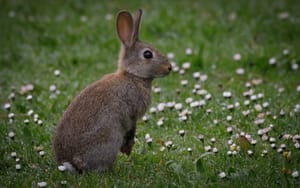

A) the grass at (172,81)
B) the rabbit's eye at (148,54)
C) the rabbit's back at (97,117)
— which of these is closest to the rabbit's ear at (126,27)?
the rabbit's eye at (148,54)

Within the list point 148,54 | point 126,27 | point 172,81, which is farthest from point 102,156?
point 172,81

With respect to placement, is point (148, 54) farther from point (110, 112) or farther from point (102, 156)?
point (102, 156)

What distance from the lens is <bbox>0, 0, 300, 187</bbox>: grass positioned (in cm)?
667

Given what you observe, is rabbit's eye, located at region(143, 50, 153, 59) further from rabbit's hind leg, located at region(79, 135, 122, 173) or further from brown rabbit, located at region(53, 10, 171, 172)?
rabbit's hind leg, located at region(79, 135, 122, 173)

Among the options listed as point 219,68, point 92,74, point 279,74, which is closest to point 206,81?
point 219,68

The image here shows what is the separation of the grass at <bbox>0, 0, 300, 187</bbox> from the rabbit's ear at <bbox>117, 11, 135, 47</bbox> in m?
1.25

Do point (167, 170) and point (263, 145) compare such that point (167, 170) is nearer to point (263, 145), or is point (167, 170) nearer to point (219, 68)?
point (263, 145)

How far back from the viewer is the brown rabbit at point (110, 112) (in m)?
6.61

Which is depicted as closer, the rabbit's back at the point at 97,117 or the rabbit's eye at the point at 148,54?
the rabbit's back at the point at 97,117

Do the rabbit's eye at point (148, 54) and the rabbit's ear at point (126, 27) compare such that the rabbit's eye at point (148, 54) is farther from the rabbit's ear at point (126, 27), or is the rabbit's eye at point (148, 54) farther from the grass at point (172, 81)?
the grass at point (172, 81)

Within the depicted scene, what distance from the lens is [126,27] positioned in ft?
24.8

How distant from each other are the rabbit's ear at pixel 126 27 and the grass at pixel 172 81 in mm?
1253

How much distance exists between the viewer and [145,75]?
7.45 m

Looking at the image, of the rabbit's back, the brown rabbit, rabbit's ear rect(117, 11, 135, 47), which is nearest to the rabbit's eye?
the brown rabbit
